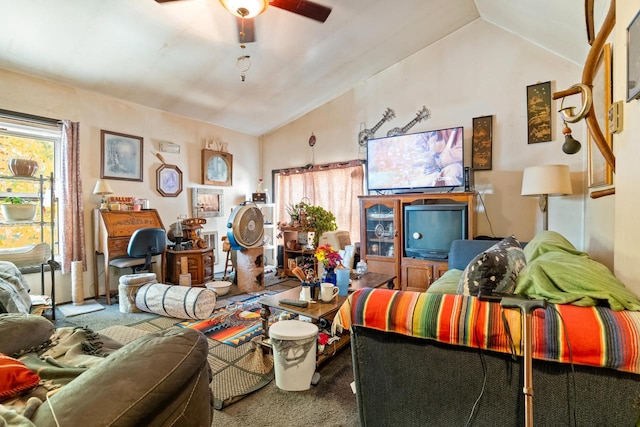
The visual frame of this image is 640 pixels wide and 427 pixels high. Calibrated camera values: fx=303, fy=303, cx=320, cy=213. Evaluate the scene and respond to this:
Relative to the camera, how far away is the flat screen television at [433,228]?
132 inches

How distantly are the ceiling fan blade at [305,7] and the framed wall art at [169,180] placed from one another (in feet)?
9.85

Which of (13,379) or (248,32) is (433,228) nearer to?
(248,32)

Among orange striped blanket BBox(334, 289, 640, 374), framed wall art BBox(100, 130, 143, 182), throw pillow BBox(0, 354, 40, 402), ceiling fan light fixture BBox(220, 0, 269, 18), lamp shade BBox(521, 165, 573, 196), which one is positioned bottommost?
throw pillow BBox(0, 354, 40, 402)

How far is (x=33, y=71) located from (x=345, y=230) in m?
4.10

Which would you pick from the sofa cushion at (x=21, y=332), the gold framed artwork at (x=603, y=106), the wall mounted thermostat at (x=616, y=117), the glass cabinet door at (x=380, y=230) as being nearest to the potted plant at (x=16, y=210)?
the sofa cushion at (x=21, y=332)

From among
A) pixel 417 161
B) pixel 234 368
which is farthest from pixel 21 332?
pixel 417 161

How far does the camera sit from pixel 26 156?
3391 millimetres

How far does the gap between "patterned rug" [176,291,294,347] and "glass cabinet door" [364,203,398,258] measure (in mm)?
1499

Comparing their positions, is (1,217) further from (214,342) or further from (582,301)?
(582,301)

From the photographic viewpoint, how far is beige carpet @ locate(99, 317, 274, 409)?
1.82m

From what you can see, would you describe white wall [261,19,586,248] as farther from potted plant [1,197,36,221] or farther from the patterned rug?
potted plant [1,197,36,221]

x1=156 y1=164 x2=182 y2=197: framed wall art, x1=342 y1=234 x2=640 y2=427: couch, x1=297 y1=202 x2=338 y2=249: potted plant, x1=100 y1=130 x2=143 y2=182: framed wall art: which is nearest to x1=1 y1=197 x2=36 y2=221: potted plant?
x1=100 y1=130 x2=143 y2=182: framed wall art

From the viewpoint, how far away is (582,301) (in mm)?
973

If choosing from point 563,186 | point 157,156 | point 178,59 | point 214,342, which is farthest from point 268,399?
point 157,156
